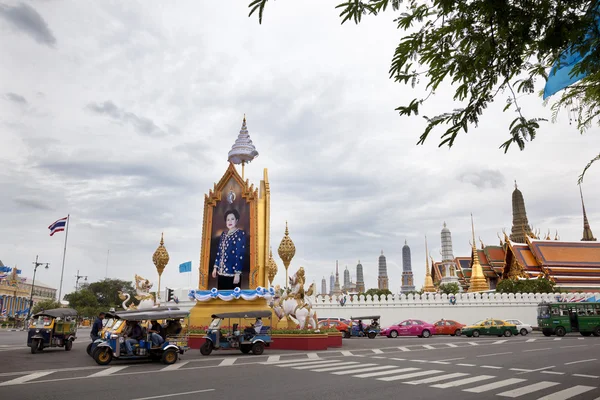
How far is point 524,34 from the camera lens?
4.47 metres

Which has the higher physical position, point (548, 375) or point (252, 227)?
point (252, 227)

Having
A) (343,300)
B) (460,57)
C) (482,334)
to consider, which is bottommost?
(482,334)

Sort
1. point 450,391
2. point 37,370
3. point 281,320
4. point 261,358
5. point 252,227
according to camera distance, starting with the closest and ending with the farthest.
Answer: point 450,391 → point 37,370 → point 261,358 → point 281,320 → point 252,227

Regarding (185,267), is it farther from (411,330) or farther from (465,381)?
(465,381)

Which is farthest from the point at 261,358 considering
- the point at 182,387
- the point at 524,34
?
the point at 524,34

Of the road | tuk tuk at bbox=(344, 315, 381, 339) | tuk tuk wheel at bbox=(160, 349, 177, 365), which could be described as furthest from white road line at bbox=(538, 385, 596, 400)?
tuk tuk at bbox=(344, 315, 381, 339)

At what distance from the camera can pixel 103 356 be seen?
12.9m

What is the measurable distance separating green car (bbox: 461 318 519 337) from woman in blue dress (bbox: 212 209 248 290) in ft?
51.6

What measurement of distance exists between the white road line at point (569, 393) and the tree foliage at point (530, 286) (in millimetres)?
37806

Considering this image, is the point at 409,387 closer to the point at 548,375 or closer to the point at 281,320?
the point at 548,375

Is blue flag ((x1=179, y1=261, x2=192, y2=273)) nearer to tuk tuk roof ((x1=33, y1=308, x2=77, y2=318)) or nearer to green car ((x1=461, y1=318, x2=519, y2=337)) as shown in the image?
tuk tuk roof ((x1=33, y1=308, x2=77, y2=318))

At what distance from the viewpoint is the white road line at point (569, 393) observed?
7.86 meters

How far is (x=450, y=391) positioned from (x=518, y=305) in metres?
32.2

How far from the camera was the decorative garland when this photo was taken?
24.1m
